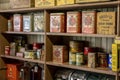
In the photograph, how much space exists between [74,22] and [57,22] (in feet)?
0.76

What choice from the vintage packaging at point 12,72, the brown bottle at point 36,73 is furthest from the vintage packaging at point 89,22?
the vintage packaging at point 12,72

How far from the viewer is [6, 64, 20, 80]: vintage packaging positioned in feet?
10.4

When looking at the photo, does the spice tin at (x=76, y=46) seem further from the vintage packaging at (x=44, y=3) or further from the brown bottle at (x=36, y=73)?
the brown bottle at (x=36, y=73)

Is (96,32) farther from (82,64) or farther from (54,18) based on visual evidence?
(54,18)

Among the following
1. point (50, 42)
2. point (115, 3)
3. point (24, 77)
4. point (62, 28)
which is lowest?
point (24, 77)

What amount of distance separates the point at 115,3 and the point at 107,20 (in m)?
0.19

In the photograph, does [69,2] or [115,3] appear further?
[69,2]

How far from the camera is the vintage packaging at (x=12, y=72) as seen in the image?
10.4ft

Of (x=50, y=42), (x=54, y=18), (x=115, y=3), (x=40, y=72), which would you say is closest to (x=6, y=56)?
(x=40, y=72)

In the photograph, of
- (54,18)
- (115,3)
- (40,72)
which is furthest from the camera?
(40,72)

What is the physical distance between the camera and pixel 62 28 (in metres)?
2.54

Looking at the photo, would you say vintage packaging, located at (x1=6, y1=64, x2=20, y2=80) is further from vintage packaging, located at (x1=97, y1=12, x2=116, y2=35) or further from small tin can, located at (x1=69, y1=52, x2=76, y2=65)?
vintage packaging, located at (x1=97, y1=12, x2=116, y2=35)

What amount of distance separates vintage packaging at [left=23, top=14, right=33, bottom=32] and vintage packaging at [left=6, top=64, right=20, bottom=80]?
1.91 ft

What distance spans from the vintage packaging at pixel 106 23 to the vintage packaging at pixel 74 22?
0.82ft
